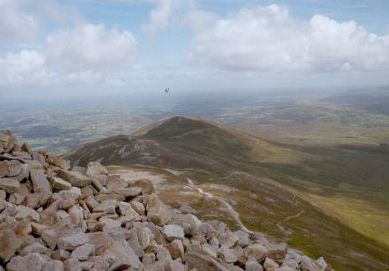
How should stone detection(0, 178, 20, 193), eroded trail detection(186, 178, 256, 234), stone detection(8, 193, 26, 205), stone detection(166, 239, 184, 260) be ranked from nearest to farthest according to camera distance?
stone detection(166, 239, 184, 260), stone detection(8, 193, 26, 205), stone detection(0, 178, 20, 193), eroded trail detection(186, 178, 256, 234)

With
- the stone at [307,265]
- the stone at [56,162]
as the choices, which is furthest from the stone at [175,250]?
the stone at [56,162]

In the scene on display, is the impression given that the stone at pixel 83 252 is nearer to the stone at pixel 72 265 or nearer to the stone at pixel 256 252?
the stone at pixel 72 265

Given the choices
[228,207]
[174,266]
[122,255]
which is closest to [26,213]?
[122,255]

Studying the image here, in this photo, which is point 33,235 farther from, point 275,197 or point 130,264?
point 275,197

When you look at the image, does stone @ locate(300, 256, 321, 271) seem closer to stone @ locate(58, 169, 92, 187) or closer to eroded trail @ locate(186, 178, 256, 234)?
stone @ locate(58, 169, 92, 187)

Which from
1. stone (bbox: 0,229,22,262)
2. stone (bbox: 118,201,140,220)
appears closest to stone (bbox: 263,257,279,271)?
stone (bbox: 118,201,140,220)
